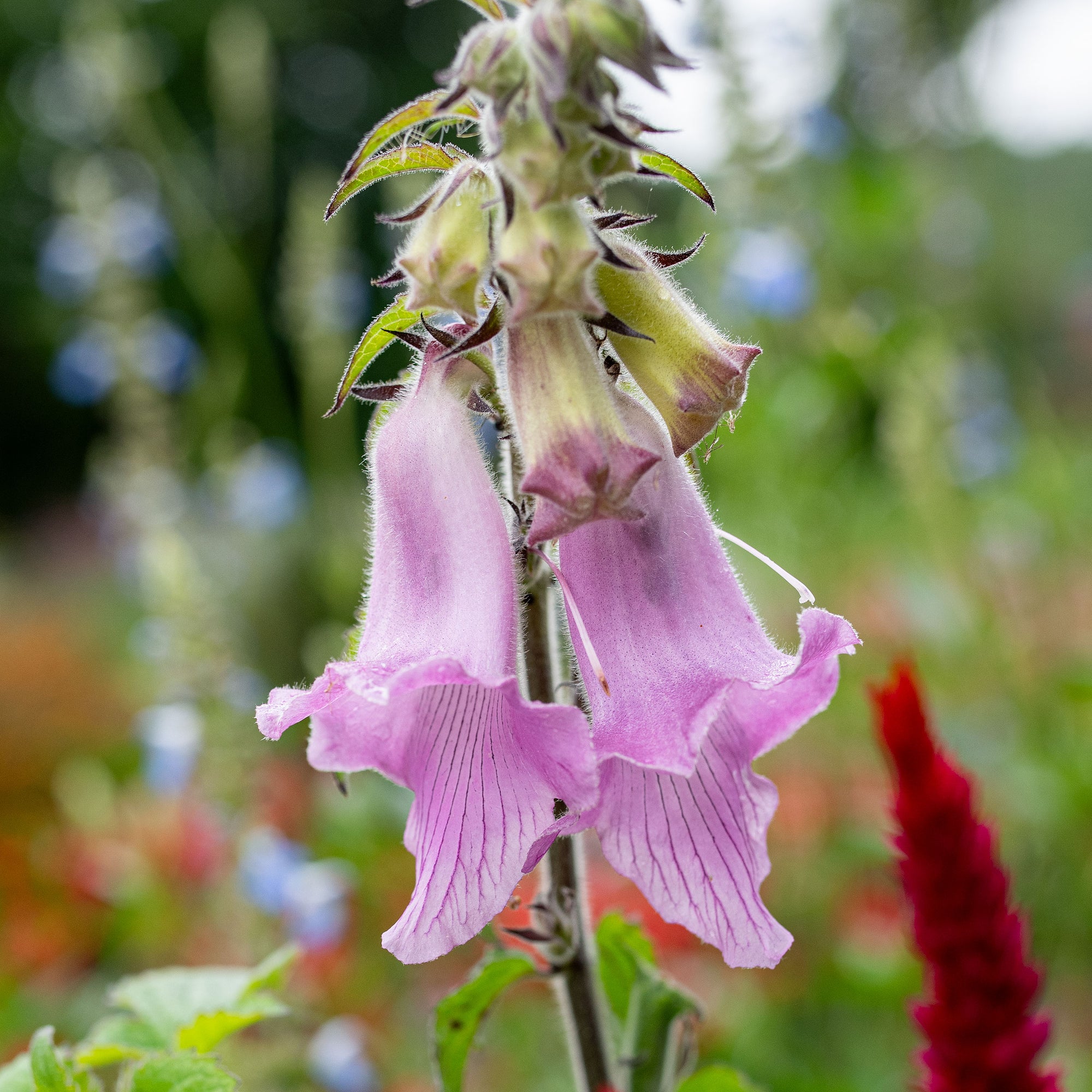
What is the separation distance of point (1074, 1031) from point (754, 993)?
0.51m

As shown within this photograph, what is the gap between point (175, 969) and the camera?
87cm

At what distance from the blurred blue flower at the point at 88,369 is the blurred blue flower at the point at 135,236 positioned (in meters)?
0.18

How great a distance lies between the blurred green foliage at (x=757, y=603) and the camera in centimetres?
176

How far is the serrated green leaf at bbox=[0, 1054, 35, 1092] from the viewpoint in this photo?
25.7 inches

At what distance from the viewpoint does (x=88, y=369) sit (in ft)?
8.67

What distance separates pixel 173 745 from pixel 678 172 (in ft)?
4.50

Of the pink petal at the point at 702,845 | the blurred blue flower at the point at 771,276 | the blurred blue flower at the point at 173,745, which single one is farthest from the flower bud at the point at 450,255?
the blurred blue flower at the point at 771,276

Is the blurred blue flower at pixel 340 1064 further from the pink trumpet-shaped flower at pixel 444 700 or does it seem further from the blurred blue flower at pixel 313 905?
the pink trumpet-shaped flower at pixel 444 700

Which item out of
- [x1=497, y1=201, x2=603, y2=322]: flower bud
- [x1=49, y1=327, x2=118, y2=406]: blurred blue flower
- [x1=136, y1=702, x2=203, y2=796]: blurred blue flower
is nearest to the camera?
[x1=497, y1=201, x2=603, y2=322]: flower bud

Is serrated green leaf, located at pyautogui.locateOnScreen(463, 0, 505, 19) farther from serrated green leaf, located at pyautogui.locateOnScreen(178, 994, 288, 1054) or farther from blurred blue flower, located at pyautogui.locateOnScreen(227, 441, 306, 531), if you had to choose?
blurred blue flower, located at pyautogui.locateOnScreen(227, 441, 306, 531)

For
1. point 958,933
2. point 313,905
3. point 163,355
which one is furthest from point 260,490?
point 958,933

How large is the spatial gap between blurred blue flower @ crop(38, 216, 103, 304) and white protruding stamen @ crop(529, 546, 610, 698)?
2.08 m

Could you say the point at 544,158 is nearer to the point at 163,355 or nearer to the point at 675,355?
the point at 675,355

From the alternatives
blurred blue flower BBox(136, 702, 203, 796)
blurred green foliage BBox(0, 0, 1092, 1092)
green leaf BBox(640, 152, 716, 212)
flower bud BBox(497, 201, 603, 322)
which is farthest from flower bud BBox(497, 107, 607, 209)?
blurred blue flower BBox(136, 702, 203, 796)
